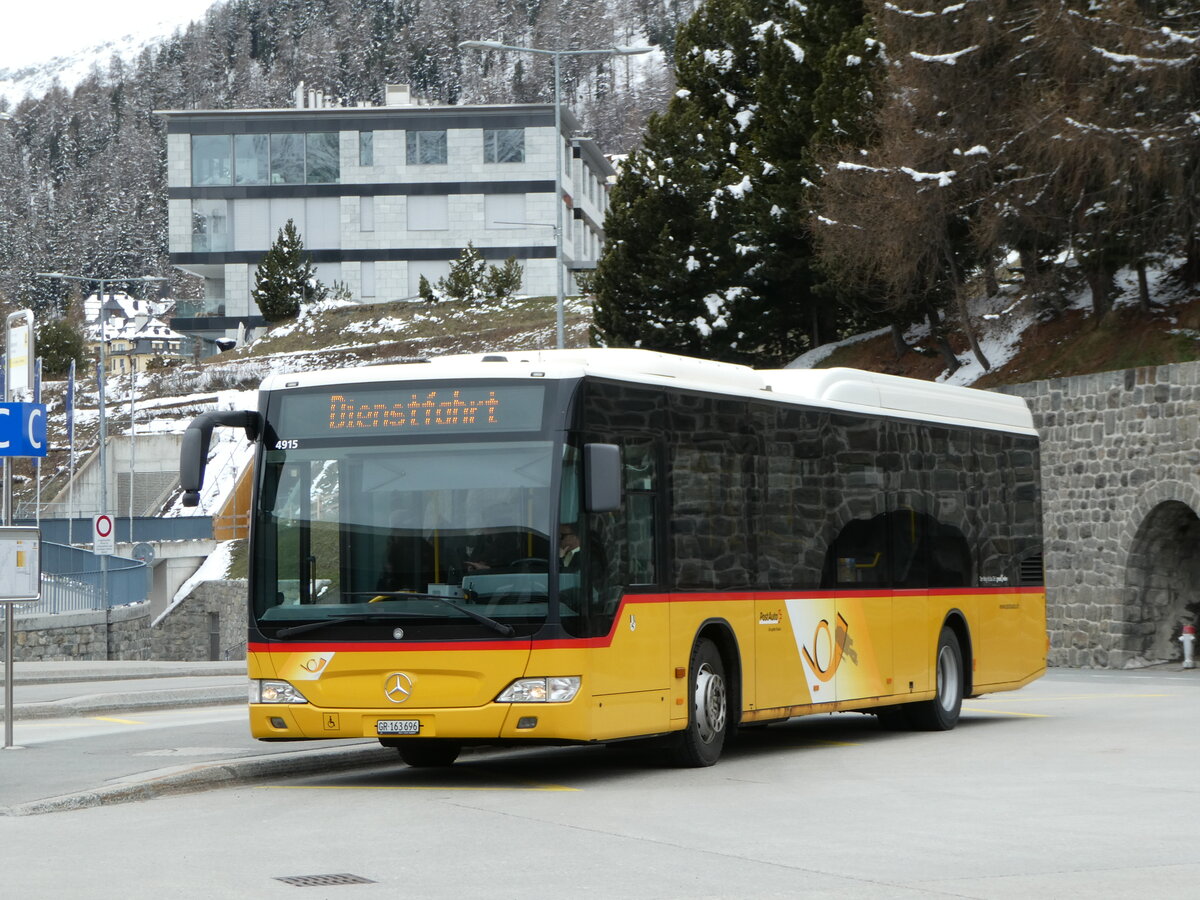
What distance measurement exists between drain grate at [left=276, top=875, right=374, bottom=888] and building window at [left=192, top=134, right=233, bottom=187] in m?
97.3

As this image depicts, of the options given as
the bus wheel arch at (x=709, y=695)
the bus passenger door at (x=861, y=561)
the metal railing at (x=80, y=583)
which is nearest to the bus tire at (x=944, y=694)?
the bus passenger door at (x=861, y=561)

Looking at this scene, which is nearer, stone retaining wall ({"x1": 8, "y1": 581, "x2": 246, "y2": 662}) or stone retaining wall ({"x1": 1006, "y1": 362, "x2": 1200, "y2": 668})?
stone retaining wall ({"x1": 1006, "y1": 362, "x2": 1200, "y2": 668})

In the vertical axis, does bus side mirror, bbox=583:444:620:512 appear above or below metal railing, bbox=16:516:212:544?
above

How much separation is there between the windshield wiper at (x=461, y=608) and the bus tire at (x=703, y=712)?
1816mm

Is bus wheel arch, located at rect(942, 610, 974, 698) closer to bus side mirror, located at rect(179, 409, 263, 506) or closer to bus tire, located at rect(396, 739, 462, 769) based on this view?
bus tire, located at rect(396, 739, 462, 769)

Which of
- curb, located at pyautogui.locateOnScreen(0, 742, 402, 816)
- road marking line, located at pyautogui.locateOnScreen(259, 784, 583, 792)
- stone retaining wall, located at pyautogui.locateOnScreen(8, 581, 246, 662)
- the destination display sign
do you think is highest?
the destination display sign

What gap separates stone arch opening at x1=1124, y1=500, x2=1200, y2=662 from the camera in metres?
31.5

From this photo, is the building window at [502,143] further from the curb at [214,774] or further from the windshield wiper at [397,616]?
the windshield wiper at [397,616]

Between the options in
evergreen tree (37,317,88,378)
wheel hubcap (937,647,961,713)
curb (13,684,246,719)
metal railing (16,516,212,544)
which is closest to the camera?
wheel hubcap (937,647,961,713)

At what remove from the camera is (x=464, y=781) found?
1332 cm

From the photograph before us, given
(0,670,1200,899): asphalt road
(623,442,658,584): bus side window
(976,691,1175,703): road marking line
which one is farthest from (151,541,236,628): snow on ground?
(623,442,658,584): bus side window

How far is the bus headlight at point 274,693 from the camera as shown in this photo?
12.7m

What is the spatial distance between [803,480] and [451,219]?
90283 mm

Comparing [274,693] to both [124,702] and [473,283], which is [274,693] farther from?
[473,283]
